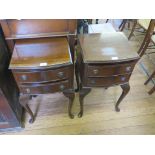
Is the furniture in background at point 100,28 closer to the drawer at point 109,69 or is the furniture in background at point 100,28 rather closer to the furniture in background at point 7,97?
the drawer at point 109,69

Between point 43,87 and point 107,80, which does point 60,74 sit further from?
point 107,80

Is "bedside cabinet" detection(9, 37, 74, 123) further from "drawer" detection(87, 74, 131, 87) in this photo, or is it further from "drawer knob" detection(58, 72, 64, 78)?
"drawer" detection(87, 74, 131, 87)

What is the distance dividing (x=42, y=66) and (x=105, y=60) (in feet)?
1.28

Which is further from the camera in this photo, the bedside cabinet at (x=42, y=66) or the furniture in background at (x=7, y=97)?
the furniture in background at (x=7, y=97)

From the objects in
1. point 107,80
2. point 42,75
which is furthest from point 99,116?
point 42,75

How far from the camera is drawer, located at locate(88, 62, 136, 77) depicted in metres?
1.08

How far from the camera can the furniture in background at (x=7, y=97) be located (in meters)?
1.09

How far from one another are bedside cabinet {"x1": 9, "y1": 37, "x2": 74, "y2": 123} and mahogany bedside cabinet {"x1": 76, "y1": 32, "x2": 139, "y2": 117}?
122 millimetres

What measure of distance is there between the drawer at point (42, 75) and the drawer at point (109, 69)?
16 centimetres

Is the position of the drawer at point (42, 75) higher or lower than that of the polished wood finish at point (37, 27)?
lower

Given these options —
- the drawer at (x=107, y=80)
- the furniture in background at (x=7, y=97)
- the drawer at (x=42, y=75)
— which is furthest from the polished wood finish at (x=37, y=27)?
the drawer at (x=107, y=80)

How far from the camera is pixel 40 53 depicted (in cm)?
102

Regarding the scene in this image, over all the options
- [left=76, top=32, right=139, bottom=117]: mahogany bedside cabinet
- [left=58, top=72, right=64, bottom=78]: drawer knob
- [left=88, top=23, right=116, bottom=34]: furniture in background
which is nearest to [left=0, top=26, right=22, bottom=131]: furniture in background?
[left=58, top=72, right=64, bottom=78]: drawer knob
